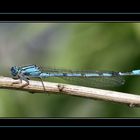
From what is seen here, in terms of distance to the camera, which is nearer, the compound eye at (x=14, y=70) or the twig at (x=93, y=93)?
the twig at (x=93, y=93)

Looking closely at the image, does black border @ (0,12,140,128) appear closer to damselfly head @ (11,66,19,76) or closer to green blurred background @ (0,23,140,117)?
green blurred background @ (0,23,140,117)

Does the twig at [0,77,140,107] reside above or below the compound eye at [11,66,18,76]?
below

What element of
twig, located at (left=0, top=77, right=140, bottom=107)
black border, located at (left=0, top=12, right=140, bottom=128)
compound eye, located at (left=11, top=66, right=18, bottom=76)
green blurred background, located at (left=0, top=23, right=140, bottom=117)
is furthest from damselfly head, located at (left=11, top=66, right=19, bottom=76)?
twig, located at (left=0, top=77, right=140, bottom=107)
